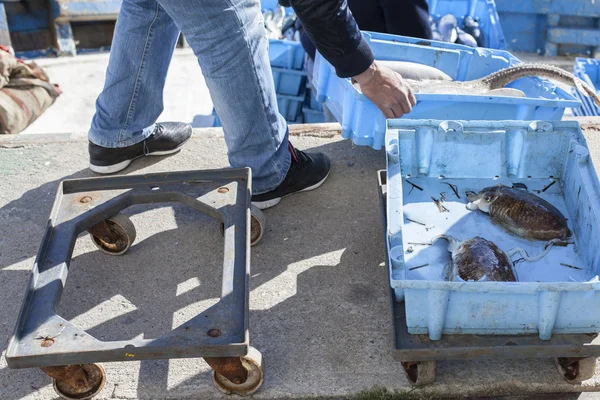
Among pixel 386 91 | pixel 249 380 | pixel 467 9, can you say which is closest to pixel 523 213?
pixel 386 91

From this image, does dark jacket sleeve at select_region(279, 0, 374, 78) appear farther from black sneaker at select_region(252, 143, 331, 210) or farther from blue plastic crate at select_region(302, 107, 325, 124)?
blue plastic crate at select_region(302, 107, 325, 124)

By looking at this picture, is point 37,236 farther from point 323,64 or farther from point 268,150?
point 323,64

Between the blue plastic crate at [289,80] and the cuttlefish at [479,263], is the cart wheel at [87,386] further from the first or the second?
the blue plastic crate at [289,80]

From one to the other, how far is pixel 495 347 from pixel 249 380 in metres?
0.74

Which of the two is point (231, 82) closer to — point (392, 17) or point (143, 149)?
point (143, 149)

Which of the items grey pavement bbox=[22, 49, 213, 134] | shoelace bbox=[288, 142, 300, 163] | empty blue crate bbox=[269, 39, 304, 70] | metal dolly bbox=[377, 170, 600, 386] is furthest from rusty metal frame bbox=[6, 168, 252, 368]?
grey pavement bbox=[22, 49, 213, 134]

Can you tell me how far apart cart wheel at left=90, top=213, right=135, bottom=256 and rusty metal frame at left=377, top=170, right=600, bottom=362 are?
1175 mm

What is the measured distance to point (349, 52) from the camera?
2.38 meters

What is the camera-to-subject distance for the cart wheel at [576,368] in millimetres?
1966

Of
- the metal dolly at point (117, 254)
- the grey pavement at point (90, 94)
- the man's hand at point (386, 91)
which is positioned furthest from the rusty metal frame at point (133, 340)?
the grey pavement at point (90, 94)

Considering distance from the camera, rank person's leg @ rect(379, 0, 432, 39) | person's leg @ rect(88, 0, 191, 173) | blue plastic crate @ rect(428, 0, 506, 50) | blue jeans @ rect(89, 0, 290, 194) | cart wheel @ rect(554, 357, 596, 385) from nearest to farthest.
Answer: cart wheel @ rect(554, 357, 596, 385) → blue jeans @ rect(89, 0, 290, 194) → person's leg @ rect(88, 0, 191, 173) → person's leg @ rect(379, 0, 432, 39) → blue plastic crate @ rect(428, 0, 506, 50)

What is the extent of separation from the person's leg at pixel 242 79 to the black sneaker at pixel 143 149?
2.05 ft

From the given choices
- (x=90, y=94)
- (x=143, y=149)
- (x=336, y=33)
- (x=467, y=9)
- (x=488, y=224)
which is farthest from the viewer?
(x=467, y=9)

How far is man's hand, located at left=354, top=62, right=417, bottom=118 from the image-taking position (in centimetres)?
254
